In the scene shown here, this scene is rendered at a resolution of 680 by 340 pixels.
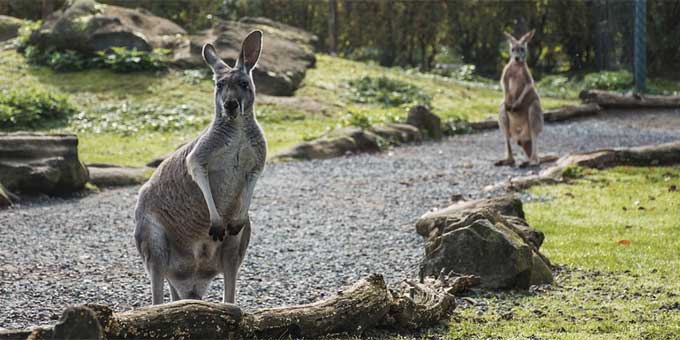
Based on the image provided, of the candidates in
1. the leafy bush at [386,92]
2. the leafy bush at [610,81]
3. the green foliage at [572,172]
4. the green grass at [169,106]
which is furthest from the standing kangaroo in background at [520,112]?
the leafy bush at [610,81]

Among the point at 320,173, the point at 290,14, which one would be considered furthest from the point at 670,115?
the point at 290,14

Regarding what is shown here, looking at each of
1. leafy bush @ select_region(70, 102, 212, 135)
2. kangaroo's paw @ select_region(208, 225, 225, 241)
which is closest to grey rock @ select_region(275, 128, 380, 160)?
leafy bush @ select_region(70, 102, 212, 135)

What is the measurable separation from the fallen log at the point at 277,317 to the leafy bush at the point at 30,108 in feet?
33.7

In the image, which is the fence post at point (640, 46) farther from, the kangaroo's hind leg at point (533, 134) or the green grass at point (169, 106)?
the kangaroo's hind leg at point (533, 134)

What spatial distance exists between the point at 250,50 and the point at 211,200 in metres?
0.87

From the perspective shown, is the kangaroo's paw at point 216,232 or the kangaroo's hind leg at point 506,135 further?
the kangaroo's hind leg at point 506,135

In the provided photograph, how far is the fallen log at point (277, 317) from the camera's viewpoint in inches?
151

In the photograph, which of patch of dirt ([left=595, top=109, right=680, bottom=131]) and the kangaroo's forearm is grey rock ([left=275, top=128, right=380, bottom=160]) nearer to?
patch of dirt ([left=595, top=109, right=680, bottom=131])

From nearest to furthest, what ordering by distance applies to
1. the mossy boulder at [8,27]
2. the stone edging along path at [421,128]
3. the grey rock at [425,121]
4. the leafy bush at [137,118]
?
1. the stone edging along path at [421,128]
2. the leafy bush at [137,118]
3. the grey rock at [425,121]
4. the mossy boulder at [8,27]

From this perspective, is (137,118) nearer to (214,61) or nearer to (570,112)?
(570,112)

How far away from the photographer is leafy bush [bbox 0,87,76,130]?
48.5 ft

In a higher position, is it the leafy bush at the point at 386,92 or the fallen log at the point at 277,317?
the fallen log at the point at 277,317

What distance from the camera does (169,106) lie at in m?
16.9

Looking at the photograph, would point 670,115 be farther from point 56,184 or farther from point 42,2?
point 42,2
